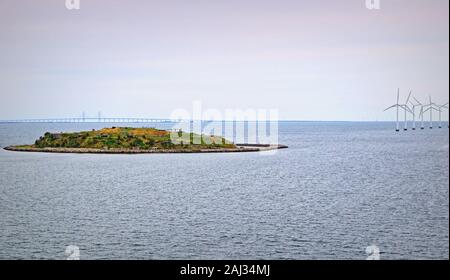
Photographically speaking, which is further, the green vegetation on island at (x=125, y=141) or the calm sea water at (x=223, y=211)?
the green vegetation on island at (x=125, y=141)

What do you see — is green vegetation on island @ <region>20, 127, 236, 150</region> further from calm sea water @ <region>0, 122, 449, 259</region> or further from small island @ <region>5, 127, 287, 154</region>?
calm sea water @ <region>0, 122, 449, 259</region>

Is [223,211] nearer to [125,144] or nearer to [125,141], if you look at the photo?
[125,144]

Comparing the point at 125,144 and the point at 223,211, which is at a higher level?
the point at 125,144

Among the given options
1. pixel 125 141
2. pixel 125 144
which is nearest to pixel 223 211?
pixel 125 144

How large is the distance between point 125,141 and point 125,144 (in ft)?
5.23

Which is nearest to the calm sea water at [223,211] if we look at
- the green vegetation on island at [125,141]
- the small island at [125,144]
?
the small island at [125,144]

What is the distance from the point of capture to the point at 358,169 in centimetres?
7638

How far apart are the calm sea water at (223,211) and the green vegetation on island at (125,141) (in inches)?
1185

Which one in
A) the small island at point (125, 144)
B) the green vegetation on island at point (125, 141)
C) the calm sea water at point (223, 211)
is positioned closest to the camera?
the calm sea water at point (223, 211)

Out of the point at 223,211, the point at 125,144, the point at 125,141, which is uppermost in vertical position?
the point at 125,141

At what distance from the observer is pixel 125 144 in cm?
11012

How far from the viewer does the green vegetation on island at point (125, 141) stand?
109 meters

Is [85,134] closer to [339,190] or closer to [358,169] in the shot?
[358,169]

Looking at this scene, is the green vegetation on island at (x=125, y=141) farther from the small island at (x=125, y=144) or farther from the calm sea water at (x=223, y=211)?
the calm sea water at (x=223, y=211)
